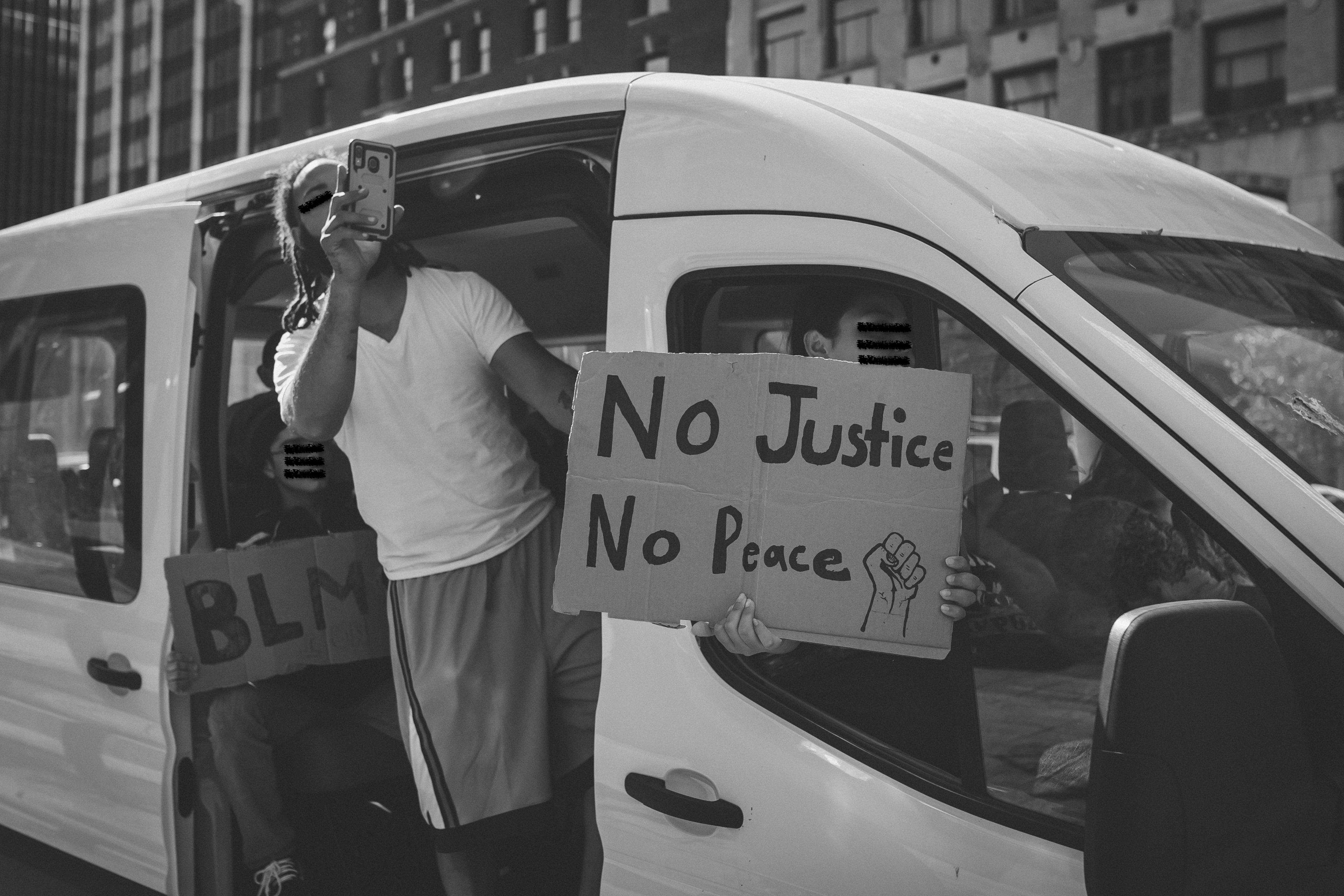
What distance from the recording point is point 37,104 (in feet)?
255

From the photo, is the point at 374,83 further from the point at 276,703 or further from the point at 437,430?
the point at 437,430

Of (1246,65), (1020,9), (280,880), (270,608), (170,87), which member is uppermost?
(170,87)

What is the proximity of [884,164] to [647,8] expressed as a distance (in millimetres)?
30372

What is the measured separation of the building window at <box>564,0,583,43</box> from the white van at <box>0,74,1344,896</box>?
1225 inches

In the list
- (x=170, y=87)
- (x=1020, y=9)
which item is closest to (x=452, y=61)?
(x=1020, y=9)

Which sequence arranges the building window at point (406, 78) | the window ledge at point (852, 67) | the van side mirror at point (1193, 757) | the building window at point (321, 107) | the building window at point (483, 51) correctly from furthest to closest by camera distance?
1. the building window at point (321, 107)
2. the building window at point (406, 78)
3. the building window at point (483, 51)
4. the window ledge at point (852, 67)
5. the van side mirror at point (1193, 757)

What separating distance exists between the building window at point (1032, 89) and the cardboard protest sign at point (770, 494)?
21.9m

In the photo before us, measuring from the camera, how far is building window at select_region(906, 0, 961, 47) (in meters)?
23.8

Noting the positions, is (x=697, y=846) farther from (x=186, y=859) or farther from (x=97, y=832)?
(x=97, y=832)

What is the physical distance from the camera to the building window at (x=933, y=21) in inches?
936

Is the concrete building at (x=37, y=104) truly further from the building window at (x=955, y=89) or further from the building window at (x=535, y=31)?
the building window at (x=955, y=89)

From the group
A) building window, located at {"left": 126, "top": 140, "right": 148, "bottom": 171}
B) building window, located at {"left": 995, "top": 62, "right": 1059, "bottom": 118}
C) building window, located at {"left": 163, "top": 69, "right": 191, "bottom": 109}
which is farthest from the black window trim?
building window, located at {"left": 126, "top": 140, "right": 148, "bottom": 171}

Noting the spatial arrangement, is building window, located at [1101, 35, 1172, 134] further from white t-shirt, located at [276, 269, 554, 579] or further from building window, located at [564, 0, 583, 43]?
white t-shirt, located at [276, 269, 554, 579]

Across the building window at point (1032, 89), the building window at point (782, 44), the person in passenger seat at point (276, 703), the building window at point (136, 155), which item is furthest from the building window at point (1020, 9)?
the building window at point (136, 155)
